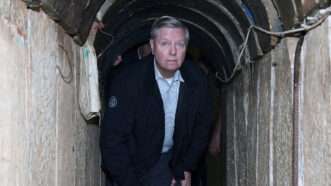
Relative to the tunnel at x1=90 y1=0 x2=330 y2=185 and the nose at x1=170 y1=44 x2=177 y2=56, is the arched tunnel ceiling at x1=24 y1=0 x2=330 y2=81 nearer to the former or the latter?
the tunnel at x1=90 y1=0 x2=330 y2=185

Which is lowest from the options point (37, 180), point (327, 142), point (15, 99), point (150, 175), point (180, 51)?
point (150, 175)

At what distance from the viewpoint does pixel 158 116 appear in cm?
Result: 377

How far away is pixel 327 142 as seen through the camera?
6.51 feet

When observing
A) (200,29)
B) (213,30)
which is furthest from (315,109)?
(200,29)

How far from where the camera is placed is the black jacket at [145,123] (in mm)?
3701

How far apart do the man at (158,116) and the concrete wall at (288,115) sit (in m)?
0.43

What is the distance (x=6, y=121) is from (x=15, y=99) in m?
0.11

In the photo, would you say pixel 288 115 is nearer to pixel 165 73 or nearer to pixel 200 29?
pixel 165 73

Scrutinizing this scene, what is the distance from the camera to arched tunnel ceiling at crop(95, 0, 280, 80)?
405 cm

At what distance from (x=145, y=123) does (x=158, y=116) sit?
10 centimetres

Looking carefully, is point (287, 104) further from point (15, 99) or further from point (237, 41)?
point (237, 41)

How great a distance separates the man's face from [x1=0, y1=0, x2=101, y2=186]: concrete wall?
0.59 metres

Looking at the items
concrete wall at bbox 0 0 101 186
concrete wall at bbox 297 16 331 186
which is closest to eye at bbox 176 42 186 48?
concrete wall at bbox 0 0 101 186

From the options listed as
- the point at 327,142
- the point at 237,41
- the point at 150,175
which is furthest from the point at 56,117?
the point at 237,41
